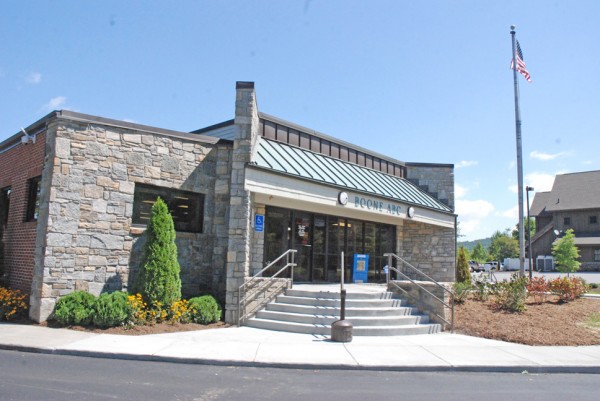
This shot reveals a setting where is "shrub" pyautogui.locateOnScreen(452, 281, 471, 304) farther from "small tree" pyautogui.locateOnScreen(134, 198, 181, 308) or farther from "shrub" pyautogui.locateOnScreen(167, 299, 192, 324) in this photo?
"small tree" pyautogui.locateOnScreen(134, 198, 181, 308)

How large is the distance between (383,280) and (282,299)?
7.41 meters

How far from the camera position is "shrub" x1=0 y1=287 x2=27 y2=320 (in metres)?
10.4

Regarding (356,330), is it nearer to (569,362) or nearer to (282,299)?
(282,299)

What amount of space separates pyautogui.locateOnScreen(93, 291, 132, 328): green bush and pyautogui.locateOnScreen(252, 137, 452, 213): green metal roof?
449 centimetres

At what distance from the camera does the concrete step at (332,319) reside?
10.7 metres

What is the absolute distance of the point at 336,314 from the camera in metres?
11.0

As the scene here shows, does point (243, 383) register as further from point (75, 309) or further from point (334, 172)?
point (334, 172)

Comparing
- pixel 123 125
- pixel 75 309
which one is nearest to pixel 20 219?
pixel 123 125

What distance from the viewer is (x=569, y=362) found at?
851 cm

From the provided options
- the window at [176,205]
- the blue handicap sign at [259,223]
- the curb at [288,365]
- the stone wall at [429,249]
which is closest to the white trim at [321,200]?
the blue handicap sign at [259,223]

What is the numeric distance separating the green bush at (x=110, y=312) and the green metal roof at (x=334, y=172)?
4.49 meters

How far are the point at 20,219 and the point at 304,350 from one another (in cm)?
857

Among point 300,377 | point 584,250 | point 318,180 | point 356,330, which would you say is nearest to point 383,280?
point 318,180

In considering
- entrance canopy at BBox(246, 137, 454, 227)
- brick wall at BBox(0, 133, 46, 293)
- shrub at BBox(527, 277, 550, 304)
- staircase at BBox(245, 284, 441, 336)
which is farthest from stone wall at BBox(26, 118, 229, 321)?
shrub at BBox(527, 277, 550, 304)
